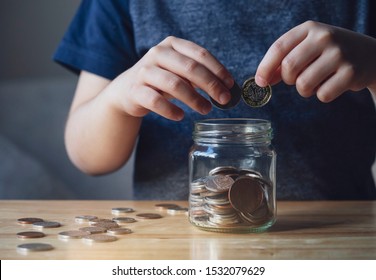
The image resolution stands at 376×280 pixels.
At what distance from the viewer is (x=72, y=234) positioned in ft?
2.62

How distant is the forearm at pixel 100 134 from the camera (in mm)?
1146

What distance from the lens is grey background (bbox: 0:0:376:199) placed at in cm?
197

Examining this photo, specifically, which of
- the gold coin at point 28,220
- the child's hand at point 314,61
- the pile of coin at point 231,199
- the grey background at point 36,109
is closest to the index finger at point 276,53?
the child's hand at point 314,61

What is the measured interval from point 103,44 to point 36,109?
758 mm

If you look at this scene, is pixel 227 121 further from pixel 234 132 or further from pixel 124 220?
pixel 124 220

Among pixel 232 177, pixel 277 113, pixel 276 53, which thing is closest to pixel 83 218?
pixel 232 177

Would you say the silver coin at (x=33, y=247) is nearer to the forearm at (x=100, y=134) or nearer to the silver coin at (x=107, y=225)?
the silver coin at (x=107, y=225)

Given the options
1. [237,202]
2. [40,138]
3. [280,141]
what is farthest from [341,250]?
[40,138]

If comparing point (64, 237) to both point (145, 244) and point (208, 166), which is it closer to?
point (145, 244)

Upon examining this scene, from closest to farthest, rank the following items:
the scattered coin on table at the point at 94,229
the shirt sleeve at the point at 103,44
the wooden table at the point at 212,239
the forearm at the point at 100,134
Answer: the wooden table at the point at 212,239 → the scattered coin on table at the point at 94,229 → the forearm at the point at 100,134 → the shirt sleeve at the point at 103,44

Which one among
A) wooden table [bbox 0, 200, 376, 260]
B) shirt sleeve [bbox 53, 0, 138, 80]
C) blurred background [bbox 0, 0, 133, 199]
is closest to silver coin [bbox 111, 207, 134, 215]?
wooden table [bbox 0, 200, 376, 260]

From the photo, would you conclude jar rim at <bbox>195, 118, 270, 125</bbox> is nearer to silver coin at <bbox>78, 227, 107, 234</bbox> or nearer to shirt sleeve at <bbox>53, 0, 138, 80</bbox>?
silver coin at <bbox>78, 227, 107, 234</bbox>

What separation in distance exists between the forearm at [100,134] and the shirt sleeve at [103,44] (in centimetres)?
9

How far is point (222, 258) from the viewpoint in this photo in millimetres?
702
